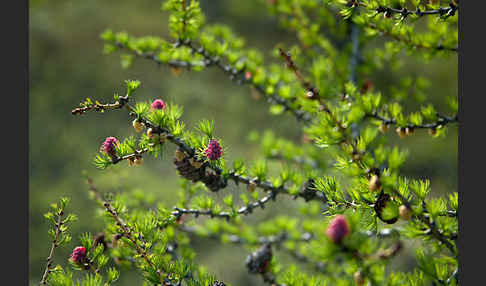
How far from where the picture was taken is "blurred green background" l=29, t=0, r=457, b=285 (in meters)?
1.59

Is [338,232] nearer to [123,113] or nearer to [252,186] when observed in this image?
[252,186]

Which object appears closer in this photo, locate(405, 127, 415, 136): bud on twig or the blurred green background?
locate(405, 127, 415, 136): bud on twig

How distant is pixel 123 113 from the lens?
1.98 m

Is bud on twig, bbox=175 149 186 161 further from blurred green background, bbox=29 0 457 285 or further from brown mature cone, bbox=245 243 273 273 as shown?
Result: blurred green background, bbox=29 0 457 285

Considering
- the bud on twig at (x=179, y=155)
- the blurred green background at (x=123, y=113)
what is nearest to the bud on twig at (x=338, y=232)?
A: the bud on twig at (x=179, y=155)

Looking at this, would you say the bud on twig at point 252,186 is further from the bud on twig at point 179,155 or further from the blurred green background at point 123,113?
the blurred green background at point 123,113

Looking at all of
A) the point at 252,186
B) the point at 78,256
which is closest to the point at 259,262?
the point at 252,186

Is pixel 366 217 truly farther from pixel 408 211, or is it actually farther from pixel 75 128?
pixel 75 128

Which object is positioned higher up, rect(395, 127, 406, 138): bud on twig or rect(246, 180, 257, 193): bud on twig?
rect(395, 127, 406, 138): bud on twig

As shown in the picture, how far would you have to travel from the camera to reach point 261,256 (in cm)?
57

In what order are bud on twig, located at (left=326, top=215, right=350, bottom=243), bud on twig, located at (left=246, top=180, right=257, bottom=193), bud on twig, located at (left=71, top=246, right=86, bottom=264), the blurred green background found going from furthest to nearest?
the blurred green background → bud on twig, located at (left=246, top=180, right=257, bottom=193) → bud on twig, located at (left=71, top=246, right=86, bottom=264) → bud on twig, located at (left=326, top=215, right=350, bottom=243)

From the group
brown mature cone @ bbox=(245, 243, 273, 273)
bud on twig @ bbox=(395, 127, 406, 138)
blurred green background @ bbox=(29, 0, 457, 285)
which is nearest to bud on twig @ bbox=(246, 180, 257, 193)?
brown mature cone @ bbox=(245, 243, 273, 273)

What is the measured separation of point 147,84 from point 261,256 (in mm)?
1811

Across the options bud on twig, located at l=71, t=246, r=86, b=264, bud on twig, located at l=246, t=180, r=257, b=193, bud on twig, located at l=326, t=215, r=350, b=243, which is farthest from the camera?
bud on twig, located at l=246, t=180, r=257, b=193
